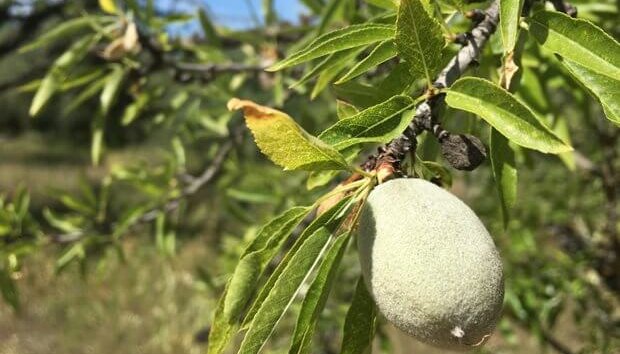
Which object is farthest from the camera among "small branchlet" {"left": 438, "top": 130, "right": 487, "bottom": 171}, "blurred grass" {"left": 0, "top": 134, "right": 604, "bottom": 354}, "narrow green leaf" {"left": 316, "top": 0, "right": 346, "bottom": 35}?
"blurred grass" {"left": 0, "top": 134, "right": 604, "bottom": 354}

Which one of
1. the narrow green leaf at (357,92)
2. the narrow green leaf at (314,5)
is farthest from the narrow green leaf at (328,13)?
the narrow green leaf at (357,92)

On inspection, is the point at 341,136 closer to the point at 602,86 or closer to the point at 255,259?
the point at 255,259

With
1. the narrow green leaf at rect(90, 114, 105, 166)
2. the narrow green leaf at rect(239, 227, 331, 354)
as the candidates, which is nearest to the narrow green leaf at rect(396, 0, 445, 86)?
the narrow green leaf at rect(239, 227, 331, 354)

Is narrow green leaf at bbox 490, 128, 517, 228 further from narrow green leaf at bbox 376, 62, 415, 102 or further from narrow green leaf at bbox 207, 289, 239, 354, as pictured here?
narrow green leaf at bbox 207, 289, 239, 354

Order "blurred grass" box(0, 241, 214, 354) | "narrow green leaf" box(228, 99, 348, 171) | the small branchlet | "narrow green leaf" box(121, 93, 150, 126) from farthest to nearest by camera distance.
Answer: "blurred grass" box(0, 241, 214, 354), "narrow green leaf" box(121, 93, 150, 126), the small branchlet, "narrow green leaf" box(228, 99, 348, 171)

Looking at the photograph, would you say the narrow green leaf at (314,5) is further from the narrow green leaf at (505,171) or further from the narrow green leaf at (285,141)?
the narrow green leaf at (285,141)

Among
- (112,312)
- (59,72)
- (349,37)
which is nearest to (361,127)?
(349,37)
